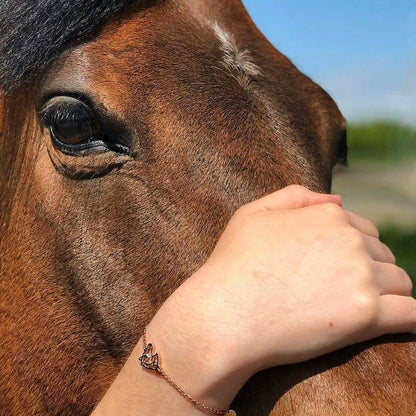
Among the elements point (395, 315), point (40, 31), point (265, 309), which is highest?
point (40, 31)

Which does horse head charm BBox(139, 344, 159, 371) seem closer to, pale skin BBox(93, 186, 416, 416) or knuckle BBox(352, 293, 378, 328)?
pale skin BBox(93, 186, 416, 416)

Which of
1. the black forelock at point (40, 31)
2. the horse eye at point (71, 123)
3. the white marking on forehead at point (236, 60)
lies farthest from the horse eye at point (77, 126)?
the white marking on forehead at point (236, 60)

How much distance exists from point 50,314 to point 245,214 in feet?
1.99

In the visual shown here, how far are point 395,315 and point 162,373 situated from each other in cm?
48

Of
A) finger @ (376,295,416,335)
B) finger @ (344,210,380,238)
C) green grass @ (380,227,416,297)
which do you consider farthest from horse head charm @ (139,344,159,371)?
green grass @ (380,227,416,297)

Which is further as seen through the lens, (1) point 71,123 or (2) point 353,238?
(1) point 71,123

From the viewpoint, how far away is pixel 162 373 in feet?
3.96

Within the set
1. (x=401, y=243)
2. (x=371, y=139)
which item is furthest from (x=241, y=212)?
(x=371, y=139)

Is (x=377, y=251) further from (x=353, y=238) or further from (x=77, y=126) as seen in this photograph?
(x=77, y=126)

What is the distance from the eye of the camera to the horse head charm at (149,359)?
3.99 ft

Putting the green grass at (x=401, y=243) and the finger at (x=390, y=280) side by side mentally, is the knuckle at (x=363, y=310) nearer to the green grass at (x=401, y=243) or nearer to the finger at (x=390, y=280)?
the finger at (x=390, y=280)

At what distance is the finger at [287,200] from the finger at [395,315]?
26 cm

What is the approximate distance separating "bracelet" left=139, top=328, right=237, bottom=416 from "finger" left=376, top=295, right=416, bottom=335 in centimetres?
35

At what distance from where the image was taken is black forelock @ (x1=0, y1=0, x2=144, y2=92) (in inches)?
61.3
